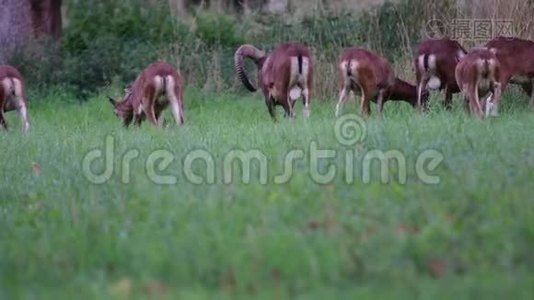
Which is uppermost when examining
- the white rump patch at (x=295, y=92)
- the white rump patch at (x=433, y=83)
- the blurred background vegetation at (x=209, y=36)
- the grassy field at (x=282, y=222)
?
the grassy field at (x=282, y=222)

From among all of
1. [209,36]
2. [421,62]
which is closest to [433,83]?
[421,62]

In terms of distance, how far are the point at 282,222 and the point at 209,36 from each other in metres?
18.1

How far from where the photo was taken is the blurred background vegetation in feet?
69.9

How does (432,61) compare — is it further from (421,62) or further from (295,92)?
(295,92)

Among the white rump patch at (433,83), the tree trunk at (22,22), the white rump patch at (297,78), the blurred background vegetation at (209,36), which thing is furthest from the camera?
the tree trunk at (22,22)

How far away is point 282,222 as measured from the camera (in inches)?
326

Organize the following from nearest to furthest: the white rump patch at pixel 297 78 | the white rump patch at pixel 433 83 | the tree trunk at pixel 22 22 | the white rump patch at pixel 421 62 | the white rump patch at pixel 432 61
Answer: the white rump patch at pixel 297 78
the white rump patch at pixel 432 61
the white rump patch at pixel 421 62
the white rump patch at pixel 433 83
the tree trunk at pixel 22 22

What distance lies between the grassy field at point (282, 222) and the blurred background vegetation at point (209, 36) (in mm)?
8709

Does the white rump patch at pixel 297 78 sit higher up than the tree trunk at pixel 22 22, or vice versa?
the white rump patch at pixel 297 78

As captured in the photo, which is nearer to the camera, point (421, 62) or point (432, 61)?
point (432, 61)

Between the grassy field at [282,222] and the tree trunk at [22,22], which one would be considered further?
the tree trunk at [22,22]

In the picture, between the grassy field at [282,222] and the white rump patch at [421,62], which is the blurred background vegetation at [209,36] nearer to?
the white rump patch at [421,62]

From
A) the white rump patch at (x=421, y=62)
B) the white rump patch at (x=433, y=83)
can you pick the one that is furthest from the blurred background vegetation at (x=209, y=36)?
the white rump patch at (x=421, y=62)

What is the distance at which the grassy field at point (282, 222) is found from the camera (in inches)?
280
